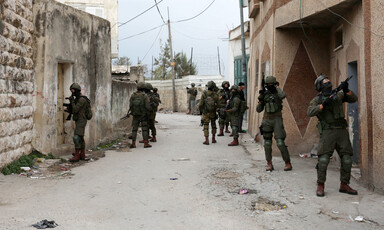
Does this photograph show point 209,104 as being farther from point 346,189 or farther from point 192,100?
point 192,100

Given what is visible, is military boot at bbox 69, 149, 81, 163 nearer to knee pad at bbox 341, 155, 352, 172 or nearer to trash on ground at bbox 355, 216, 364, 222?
knee pad at bbox 341, 155, 352, 172

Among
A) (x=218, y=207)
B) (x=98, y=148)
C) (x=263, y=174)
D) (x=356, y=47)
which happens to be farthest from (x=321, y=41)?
(x=98, y=148)

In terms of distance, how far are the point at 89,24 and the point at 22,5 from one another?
103 inches

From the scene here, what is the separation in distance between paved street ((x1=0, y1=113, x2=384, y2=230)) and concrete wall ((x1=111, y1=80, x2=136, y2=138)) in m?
3.87

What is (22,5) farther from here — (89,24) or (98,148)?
(98,148)

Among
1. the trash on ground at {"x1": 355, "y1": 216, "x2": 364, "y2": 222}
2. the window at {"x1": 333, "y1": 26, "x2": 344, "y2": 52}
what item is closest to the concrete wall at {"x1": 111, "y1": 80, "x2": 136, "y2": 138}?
the window at {"x1": 333, "y1": 26, "x2": 344, "y2": 52}

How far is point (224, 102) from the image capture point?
40.9ft

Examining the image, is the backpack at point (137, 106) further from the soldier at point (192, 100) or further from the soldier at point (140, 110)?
the soldier at point (192, 100)

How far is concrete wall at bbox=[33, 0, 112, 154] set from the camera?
804 centimetres

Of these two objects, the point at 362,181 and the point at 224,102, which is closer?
the point at 362,181

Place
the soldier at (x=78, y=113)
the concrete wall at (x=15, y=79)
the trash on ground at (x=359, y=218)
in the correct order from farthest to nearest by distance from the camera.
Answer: the soldier at (x=78, y=113), the concrete wall at (x=15, y=79), the trash on ground at (x=359, y=218)

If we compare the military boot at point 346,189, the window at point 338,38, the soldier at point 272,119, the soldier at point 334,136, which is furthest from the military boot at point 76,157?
the window at point 338,38

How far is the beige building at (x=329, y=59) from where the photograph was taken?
545cm

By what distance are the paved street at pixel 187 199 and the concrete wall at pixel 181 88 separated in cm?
1838
